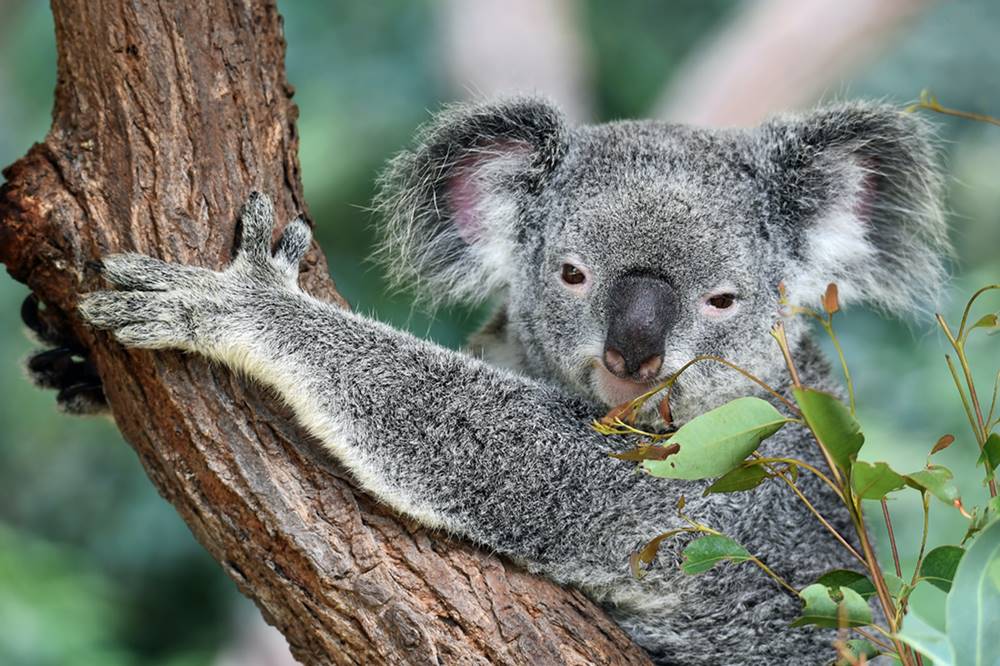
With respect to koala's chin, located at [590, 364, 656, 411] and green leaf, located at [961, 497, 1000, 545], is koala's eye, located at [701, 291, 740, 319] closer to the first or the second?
koala's chin, located at [590, 364, 656, 411]

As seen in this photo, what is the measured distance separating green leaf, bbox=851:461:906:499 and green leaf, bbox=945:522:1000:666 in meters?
0.15

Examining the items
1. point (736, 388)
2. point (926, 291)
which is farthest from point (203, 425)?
point (926, 291)

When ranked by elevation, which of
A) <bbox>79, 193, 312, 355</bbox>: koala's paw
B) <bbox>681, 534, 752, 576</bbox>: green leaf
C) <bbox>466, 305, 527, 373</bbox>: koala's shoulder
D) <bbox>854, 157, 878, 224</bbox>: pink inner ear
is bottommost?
<bbox>681, 534, 752, 576</bbox>: green leaf

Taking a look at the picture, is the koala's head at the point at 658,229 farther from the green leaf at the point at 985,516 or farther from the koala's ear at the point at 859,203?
the green leaf at the point at 985,516

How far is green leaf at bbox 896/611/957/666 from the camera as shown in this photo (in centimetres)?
139

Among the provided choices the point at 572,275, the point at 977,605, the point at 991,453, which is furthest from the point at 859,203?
the point at 977,605

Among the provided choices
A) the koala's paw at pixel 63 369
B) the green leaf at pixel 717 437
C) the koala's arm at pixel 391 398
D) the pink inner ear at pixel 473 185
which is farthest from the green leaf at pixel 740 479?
the koala's paw at pixel 63 369

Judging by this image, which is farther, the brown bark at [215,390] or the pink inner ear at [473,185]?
the pink inner ear at [473,185]

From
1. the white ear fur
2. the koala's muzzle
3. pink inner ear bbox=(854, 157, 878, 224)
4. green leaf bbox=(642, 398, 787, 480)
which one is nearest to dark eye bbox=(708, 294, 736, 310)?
the koala's muzzle

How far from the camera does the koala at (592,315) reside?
2.38 meters

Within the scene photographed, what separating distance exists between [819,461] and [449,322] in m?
4.04

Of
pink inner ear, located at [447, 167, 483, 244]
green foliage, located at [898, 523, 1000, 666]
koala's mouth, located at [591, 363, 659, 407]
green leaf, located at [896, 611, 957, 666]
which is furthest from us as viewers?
pink inner ear, located at [447, 167, 483, 244]

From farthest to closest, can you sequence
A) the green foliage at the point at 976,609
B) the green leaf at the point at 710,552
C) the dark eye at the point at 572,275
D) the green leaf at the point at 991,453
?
the dark eye at the point at 572,275 < the green leaf at the point at 710,552 < the green leaf at the point at 991,453 < the green foliage at the point at 976,609

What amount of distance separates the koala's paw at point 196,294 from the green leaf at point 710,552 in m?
1.08
